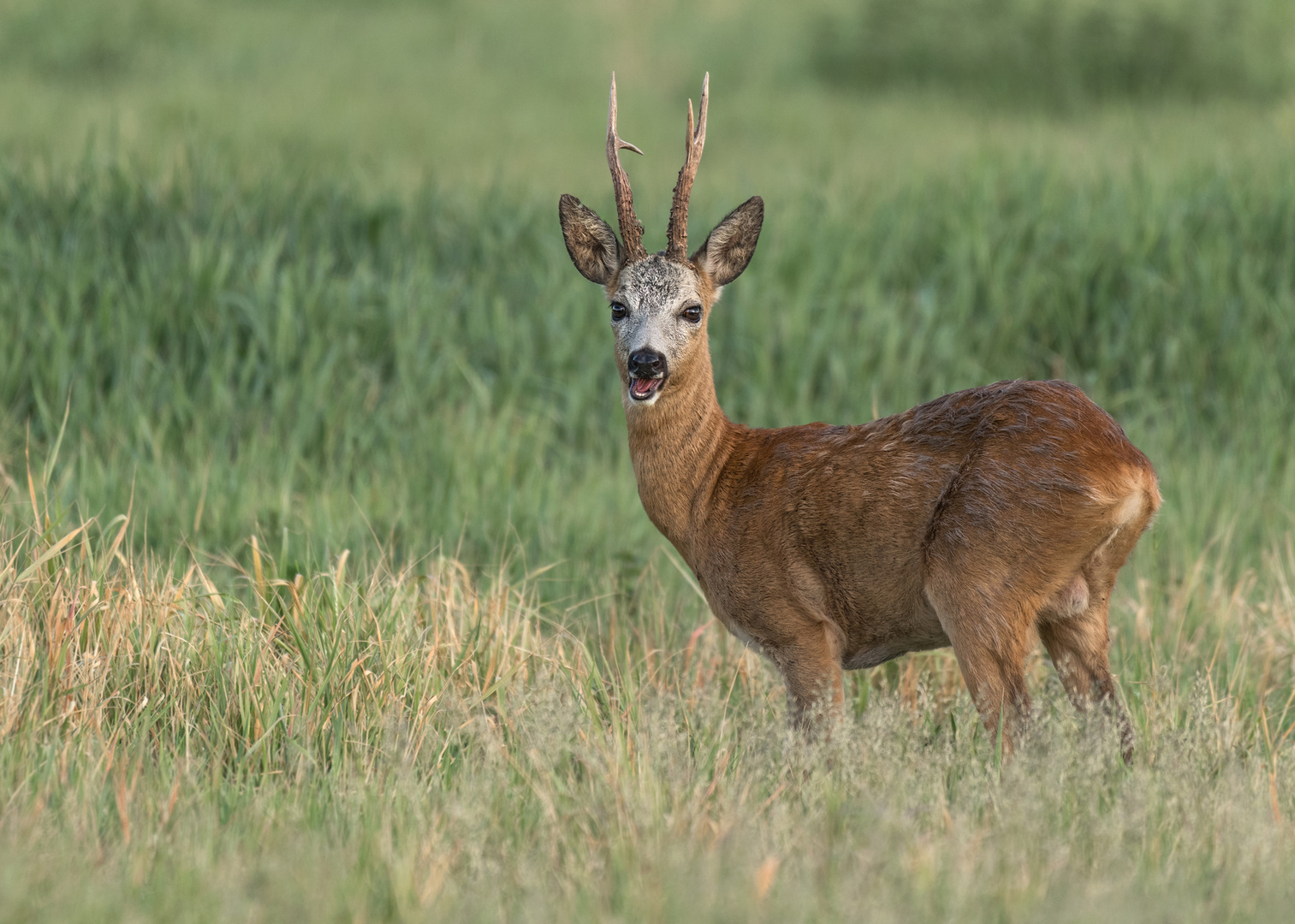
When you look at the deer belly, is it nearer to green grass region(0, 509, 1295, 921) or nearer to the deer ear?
green grass region(0, 509, 1295, 921)

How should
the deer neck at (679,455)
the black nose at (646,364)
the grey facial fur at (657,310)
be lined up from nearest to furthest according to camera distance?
1. the black nose at (646,364)
2. the grey facial fur at (657,310)
3. the deer neck at (679,455)

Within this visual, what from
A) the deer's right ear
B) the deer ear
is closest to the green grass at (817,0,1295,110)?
the deer ear

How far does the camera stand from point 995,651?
3.91 meters

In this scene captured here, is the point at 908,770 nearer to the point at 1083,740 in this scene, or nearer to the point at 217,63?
the point at 1083,740

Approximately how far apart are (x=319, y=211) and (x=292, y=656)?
5430 millimetres

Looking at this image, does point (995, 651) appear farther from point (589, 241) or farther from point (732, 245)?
point (589, 241)

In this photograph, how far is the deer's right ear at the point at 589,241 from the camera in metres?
4.84

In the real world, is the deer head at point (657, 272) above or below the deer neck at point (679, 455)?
above

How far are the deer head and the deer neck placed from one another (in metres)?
0.05

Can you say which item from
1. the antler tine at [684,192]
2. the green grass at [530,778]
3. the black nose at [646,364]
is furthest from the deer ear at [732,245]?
the green grass at [530,778]

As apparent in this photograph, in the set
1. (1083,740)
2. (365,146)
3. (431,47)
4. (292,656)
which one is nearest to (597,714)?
(292,656)

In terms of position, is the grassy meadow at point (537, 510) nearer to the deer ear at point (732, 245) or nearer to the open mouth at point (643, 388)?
the open mouth at point (643, 388)

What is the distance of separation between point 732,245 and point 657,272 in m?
0.41

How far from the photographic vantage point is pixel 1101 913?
9.03 ft
